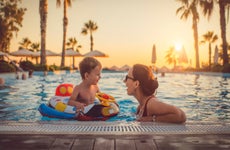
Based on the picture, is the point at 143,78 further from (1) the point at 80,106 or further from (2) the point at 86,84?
(2) the point at 86,84

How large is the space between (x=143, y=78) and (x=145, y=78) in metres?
0.03

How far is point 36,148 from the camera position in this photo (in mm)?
2566

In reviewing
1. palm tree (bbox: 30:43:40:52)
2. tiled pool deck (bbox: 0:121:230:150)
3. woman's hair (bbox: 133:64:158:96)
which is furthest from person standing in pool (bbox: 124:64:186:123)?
palm tree (bbox: 30:43:40:52)

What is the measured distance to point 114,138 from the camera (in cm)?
291

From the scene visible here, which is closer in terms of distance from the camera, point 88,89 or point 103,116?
point 103,116

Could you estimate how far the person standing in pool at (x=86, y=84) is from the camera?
5438mm

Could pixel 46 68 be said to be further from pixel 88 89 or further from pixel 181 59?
pixel 88 89

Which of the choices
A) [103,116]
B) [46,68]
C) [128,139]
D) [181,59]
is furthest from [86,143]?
[181,59]

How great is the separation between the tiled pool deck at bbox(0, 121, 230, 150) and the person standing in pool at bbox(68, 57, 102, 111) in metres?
2.10

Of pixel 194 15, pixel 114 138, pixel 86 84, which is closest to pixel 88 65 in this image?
pixel 86 84

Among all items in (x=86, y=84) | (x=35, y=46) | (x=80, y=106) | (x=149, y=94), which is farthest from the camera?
(x=35, y=46)

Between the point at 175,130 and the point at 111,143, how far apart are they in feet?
2.93

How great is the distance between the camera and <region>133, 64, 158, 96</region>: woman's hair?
3.96 m

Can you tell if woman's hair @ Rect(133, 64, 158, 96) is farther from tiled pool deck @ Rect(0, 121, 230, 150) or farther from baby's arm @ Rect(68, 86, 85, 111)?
baby's arm @ Rect(68, 86, 85, 111)
